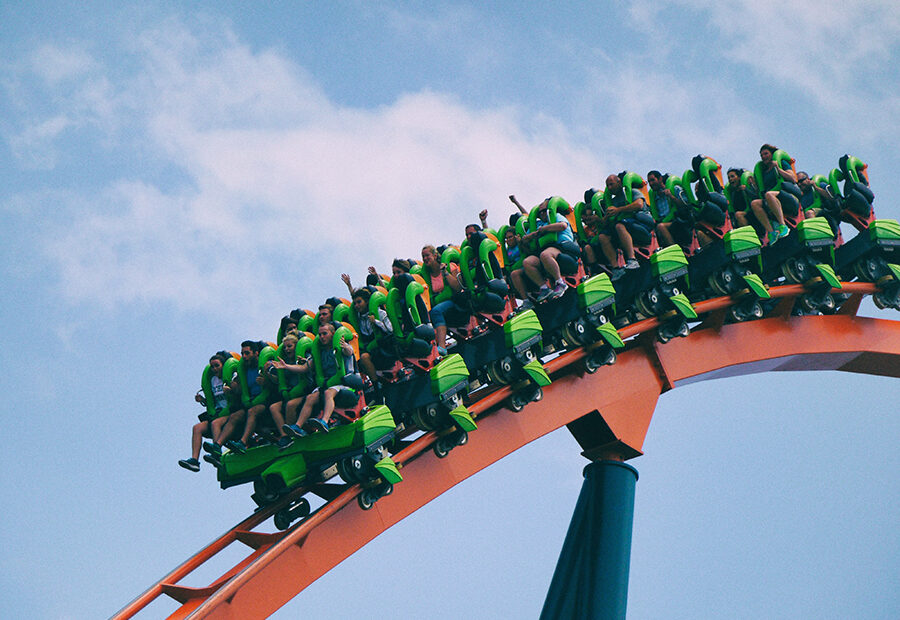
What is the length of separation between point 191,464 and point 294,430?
1.29 m

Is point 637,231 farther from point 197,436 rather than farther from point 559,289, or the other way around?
point 197,436

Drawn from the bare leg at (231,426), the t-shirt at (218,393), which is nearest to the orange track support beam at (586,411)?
the bare leg at (231,426)

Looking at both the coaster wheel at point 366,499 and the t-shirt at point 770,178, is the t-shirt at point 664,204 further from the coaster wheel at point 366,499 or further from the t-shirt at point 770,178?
the coaster wheel at point 366,499

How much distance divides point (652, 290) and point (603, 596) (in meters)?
2.39

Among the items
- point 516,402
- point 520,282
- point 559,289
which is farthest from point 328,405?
point 559,289

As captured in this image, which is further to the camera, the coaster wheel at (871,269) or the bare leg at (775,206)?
the coaster wheel at (871,269)

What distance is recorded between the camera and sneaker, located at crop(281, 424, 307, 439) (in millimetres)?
7539

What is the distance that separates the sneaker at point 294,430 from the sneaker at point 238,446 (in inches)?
29.6

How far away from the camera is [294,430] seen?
297 inches

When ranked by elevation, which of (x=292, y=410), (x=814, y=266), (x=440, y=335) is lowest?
(x=292, y=410)

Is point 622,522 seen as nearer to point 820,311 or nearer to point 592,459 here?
point 592,459

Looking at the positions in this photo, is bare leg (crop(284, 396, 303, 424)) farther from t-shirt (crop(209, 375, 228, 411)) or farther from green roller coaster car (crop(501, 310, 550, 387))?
green roller coaster car (crop(501, 310, 550, 387))

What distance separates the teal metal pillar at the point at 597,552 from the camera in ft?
26.0

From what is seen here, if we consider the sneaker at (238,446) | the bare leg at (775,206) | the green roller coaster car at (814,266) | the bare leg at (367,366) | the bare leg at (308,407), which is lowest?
the bare leg at (308,407)
